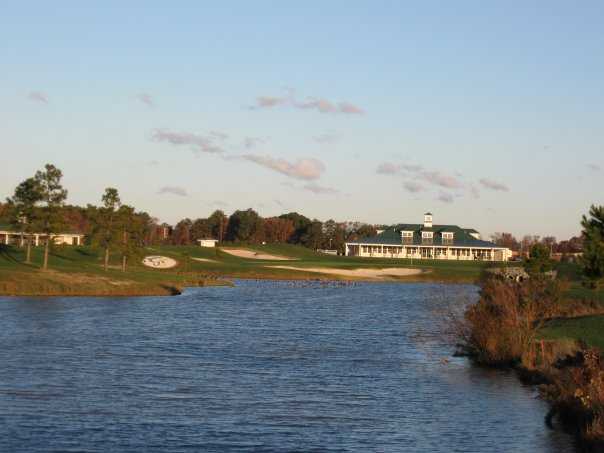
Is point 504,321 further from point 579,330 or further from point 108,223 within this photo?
point 108,223

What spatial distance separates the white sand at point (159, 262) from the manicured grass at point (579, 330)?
3866 inches

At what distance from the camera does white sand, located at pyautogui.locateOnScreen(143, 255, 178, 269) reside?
472 feet

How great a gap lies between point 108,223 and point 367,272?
209ft

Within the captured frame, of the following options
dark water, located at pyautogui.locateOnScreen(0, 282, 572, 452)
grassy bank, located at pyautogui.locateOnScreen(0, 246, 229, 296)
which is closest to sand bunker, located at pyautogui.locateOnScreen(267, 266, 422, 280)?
grassy bank, located at pyautogui.locateOnScreen(0, 246, 229, 296)

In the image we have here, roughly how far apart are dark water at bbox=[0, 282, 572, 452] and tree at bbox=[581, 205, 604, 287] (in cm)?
1026

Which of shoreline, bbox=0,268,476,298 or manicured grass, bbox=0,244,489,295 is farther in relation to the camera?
manicured grass, bbox=0,244,489,295

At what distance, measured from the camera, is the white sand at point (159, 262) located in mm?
144000

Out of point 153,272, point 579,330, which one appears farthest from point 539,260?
point 153,272

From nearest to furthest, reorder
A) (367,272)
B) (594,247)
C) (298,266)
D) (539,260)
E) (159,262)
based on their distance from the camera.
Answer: (594,247) → (539,260) → (159,262) → (367,272) → (298,266)

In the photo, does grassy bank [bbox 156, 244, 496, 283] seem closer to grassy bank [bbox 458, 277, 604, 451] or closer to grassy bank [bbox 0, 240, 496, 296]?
grassy bank [bbox 0, 240, 496, 296]

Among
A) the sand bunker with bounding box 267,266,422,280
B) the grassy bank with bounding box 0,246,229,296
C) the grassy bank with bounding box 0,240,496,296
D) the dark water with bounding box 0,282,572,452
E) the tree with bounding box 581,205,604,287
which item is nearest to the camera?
the dark water with bounding box 0,282,572,452

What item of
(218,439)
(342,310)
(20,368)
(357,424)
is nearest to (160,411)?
(218,439)

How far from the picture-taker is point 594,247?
55.5 meters

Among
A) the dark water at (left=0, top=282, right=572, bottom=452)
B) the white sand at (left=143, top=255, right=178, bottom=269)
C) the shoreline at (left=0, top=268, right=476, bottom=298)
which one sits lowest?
the dark water at (left=0, top=282, right=572, bottom=452)
